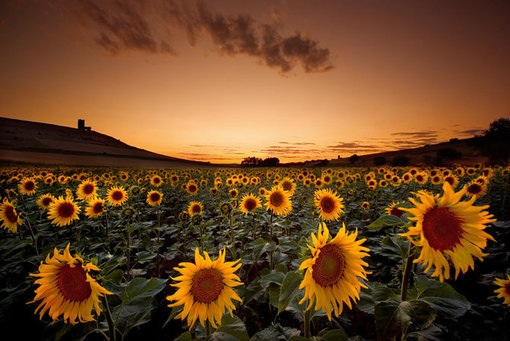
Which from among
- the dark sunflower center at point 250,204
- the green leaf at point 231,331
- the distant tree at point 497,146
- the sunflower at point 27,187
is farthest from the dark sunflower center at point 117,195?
the distant tree at point 497,146

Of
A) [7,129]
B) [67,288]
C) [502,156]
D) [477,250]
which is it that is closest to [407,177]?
[477,250]

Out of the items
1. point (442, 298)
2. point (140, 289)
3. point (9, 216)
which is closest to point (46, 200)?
point (9, 216)

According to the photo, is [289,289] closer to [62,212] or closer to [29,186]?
[62,212]

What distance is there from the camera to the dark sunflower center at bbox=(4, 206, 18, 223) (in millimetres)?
4660

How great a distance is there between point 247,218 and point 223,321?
420 cm

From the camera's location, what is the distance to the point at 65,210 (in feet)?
17.1

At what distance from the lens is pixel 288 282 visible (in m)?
1.94

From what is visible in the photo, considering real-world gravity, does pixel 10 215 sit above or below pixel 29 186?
below

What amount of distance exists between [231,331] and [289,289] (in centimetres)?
55

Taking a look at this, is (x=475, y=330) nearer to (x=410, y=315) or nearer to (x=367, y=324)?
(x=367, y=324)

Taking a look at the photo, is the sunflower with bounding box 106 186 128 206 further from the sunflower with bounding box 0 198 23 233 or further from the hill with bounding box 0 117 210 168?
the hill with bounding box 0 117 210 168

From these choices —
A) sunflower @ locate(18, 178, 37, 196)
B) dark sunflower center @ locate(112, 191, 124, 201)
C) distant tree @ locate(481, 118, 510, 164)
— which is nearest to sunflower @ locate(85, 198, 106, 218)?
dark sunflower center @ locate(112, 191, 124, 201)

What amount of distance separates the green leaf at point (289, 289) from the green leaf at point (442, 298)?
2.99 ft

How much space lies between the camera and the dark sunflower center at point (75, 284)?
1961 mm
